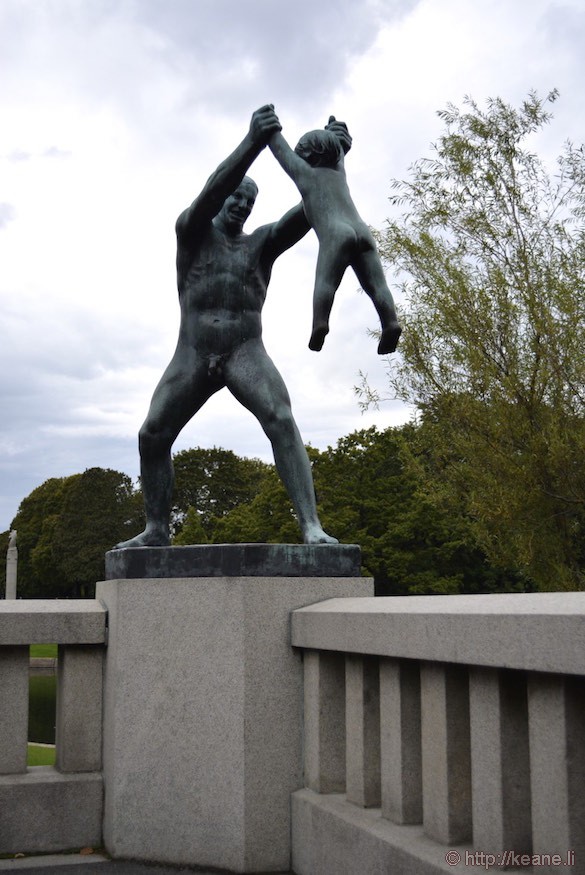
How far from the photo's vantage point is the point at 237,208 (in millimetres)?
5566

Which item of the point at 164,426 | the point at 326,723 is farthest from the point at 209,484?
the point at 326,723

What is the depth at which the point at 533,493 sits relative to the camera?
43.2 ft

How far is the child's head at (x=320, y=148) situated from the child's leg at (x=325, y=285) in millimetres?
523

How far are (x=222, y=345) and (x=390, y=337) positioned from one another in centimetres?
108

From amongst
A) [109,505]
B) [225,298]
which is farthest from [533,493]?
[109,505]

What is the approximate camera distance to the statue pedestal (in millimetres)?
4590

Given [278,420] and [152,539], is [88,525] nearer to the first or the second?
[152,539]

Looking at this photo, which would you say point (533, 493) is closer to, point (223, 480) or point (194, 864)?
point (194, 864)

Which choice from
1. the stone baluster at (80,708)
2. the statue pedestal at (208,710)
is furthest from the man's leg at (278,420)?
the stone baluster at (80,708)

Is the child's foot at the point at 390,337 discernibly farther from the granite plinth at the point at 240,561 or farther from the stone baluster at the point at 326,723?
the stone baluster at the point at 326,723

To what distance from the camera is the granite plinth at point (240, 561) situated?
479 centimetres

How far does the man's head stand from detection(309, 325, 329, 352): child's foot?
3.91ft

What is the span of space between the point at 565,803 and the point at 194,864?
2.58 metres

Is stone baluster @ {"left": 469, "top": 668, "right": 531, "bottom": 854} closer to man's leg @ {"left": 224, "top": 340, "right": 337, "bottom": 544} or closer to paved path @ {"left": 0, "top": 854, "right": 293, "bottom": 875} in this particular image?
paved path @ {"left": 0, "top": 854, "right": 293, "bottom": 875}
